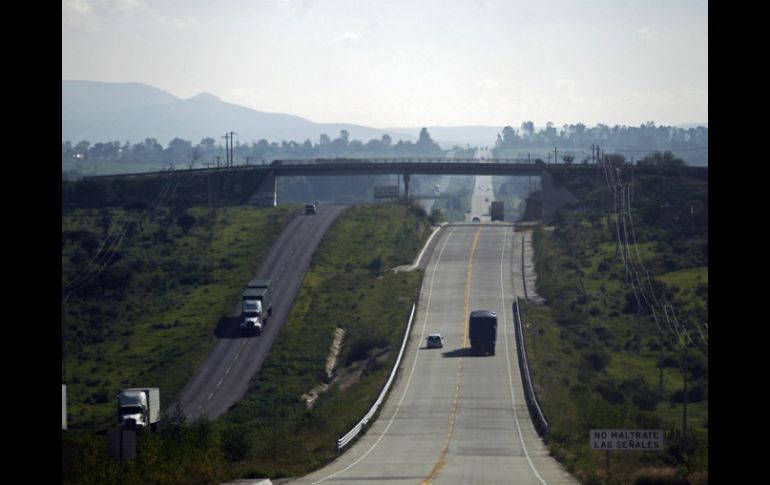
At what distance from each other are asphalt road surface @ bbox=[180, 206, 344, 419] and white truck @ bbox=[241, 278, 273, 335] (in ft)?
2.90

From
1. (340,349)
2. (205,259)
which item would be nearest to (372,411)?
(340,349)

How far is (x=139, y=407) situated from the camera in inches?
2341

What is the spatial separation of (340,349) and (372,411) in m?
32.1

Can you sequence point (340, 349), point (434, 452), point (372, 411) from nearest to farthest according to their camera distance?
1. point (434, 452)
2. point (372, 411)
3. point (340, 349)

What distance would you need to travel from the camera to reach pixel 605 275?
11281 cm

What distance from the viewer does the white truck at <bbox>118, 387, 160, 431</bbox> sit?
58688mm

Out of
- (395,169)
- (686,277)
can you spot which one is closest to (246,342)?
(686,277)

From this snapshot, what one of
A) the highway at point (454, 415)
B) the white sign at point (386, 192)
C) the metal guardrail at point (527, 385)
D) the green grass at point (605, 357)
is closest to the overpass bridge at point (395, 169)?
the white sign at point (386, 192)

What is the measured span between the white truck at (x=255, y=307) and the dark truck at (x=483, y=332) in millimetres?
21032

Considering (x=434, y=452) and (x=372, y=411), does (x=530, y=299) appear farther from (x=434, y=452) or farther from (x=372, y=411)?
(x=434, y=452)

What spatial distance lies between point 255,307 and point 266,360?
389 inches

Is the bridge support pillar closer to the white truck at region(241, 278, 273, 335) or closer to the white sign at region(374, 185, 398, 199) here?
the white sign at region(374, 185, 398, 199)

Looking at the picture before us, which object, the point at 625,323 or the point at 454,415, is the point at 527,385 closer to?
the point at 454,415
